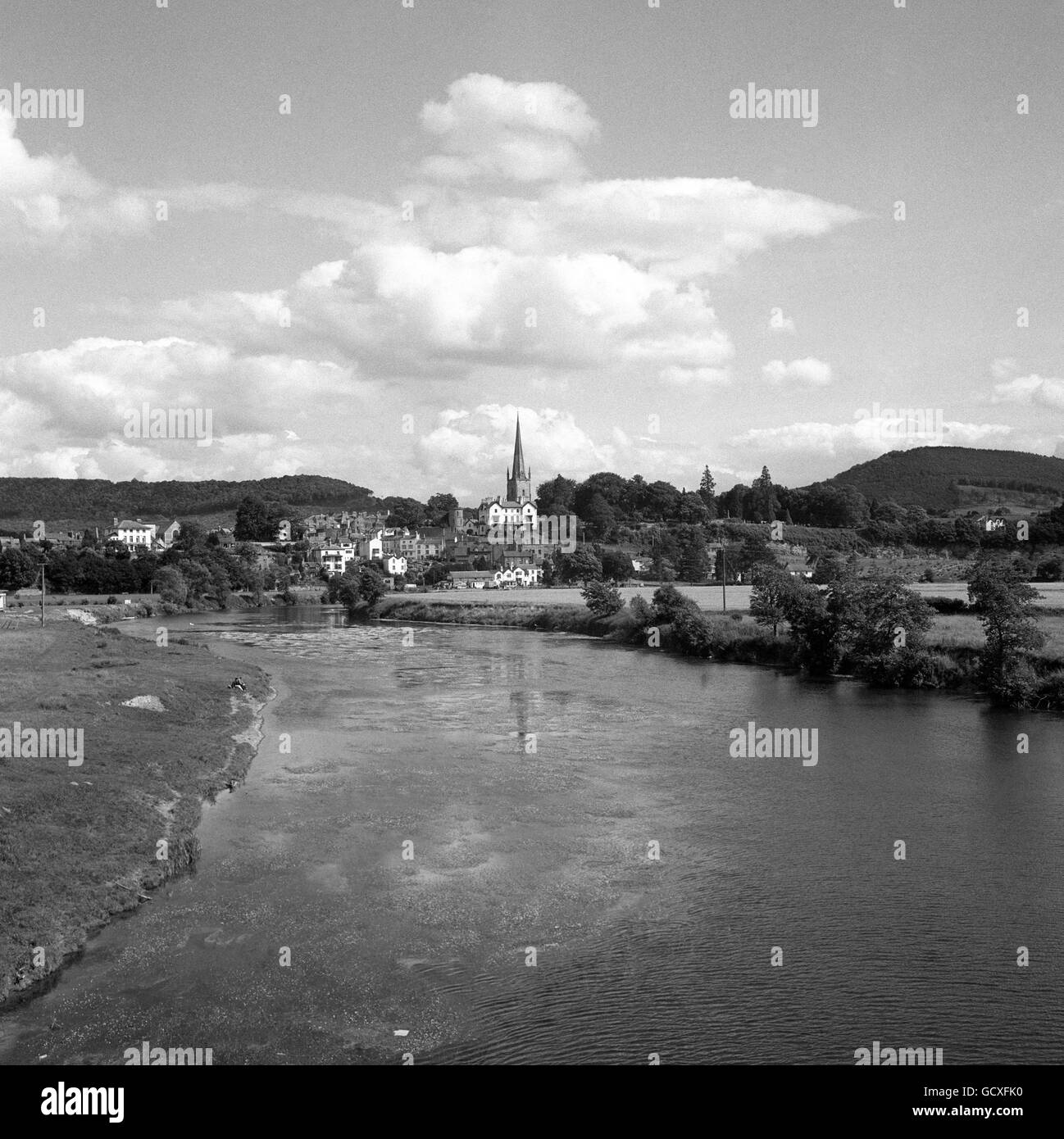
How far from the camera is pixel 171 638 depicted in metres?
71.7

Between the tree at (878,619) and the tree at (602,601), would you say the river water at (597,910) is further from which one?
the tree at (602,601)

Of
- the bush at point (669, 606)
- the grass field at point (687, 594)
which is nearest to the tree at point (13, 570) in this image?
the grass field at point (687, 594)

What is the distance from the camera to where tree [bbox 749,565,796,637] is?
5919 cm

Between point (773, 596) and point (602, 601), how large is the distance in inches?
945

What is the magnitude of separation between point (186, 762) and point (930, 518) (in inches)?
6655

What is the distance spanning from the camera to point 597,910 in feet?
59.7

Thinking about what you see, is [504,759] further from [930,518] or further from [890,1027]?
[930,518]

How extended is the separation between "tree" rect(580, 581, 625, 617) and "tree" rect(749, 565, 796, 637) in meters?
21.3

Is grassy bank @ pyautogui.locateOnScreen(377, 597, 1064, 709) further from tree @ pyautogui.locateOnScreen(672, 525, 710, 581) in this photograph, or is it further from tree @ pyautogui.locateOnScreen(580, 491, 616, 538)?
tree @ pyautogui.locateOnScreen(580, 491, 616, 538)

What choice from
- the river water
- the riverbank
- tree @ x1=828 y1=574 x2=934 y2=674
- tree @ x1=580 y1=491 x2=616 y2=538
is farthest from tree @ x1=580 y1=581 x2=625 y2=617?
tree @ x1=580 y1=491 x2=616 y2=538

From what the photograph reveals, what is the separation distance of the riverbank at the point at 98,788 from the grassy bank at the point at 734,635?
30089mm

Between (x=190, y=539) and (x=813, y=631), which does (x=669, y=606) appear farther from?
(x=190, y=539)

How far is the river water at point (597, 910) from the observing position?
13781mm
